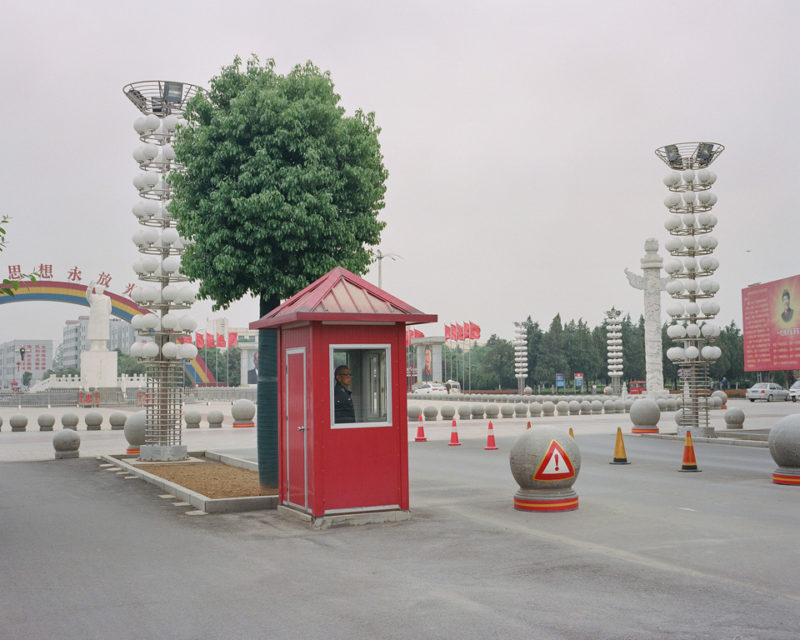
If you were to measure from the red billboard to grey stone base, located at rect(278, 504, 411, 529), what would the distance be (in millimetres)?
33654

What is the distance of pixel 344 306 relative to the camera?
412 inches

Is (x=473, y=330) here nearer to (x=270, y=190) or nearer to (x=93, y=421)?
(x=93, y=421)

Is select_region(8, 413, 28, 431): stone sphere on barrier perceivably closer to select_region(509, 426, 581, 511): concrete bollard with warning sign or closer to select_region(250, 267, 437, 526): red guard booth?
select_region(250, 267, 437, 526): red guard booth

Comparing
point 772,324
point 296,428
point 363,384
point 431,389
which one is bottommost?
point 431,389

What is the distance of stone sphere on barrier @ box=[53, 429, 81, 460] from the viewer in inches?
839

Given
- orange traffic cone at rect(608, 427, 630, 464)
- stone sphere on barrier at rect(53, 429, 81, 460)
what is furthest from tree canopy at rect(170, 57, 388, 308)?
stone sphere on barrier at rect(53, 429, 81, 460)

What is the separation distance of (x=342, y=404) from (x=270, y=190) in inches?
179

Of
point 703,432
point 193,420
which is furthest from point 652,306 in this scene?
point 193,420

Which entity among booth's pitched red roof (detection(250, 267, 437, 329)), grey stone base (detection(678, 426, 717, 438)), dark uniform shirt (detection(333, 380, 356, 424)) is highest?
booth's pitched red roof (detection(250, 267, 437, 329))

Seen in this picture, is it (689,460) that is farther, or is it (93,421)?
(93,421)

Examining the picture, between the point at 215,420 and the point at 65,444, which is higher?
the point at 65,444

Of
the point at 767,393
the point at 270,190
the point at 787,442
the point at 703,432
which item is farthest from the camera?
the point at 767,393

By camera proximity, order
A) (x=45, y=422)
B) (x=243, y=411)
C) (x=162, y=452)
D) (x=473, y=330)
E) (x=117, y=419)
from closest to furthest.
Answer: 1. (x=162, y=452)
2. (x=117, y=419)
3. (x=45, y=422)
4. (x=243, y=411)
5. (x=473, y=330)

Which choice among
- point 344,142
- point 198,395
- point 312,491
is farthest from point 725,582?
point 198,395
